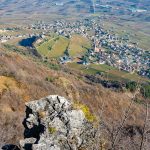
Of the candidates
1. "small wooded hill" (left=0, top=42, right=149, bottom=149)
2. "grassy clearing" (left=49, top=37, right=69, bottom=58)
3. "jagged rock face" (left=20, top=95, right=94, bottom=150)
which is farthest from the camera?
"grassy clearing" (left=49, top=37, right=69, bottom=58)

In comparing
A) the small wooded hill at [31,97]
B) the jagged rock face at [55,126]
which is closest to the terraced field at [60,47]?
the small wooded hill at [31,97]

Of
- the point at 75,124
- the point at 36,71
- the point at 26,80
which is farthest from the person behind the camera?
the point at 36,71

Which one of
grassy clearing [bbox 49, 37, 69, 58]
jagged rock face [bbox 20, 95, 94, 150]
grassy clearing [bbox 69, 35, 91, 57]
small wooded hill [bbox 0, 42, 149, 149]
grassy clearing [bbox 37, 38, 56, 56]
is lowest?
grassy clearing [bbox 69, 35, 91, 57]

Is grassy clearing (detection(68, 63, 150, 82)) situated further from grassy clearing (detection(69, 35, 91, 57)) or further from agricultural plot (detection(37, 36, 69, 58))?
grassy clearing (detection(69, 35, 91, 57))

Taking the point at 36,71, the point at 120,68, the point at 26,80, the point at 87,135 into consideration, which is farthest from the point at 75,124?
the point at 120,68

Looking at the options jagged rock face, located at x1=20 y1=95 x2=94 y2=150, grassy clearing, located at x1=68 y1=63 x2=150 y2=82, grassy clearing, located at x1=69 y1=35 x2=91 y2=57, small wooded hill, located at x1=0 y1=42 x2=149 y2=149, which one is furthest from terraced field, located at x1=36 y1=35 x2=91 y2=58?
jagged rock face, located at x1=20 y1=95 x2=94 y2=150

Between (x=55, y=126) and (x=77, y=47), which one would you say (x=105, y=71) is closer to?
(x=77, y=47)

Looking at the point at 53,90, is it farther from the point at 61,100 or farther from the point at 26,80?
the point at 61,100


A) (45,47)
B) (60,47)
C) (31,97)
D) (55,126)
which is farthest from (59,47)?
(55,126)
